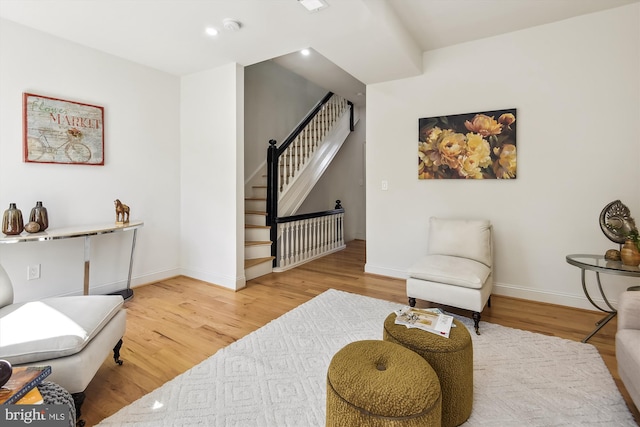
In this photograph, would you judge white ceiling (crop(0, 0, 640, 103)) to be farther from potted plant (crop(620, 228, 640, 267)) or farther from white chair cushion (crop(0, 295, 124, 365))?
white chair cushion (crop(0, 295, 124, 365))

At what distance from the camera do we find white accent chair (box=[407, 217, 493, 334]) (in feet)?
8.14

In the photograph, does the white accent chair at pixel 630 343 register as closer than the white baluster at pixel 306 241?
Yes

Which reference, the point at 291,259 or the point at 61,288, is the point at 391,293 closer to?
the point at 291,259

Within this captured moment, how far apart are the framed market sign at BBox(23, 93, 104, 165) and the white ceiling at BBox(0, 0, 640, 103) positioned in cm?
64

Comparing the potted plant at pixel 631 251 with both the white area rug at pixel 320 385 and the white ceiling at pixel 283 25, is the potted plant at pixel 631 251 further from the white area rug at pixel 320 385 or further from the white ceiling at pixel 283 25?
the white ceiling at pixel 283 25

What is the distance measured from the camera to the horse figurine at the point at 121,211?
10.4 feet

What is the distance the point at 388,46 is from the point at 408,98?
0.93 metres

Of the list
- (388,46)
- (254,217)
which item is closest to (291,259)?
(254,217)

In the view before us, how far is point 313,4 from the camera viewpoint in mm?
2287

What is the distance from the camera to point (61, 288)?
3.03 metres

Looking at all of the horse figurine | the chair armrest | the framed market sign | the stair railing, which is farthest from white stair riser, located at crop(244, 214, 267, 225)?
the chair armrest

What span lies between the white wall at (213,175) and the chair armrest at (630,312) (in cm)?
313

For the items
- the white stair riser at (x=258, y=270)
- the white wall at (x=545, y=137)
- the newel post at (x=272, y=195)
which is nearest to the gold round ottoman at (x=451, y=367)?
the white wall at (x=545, y=137)
